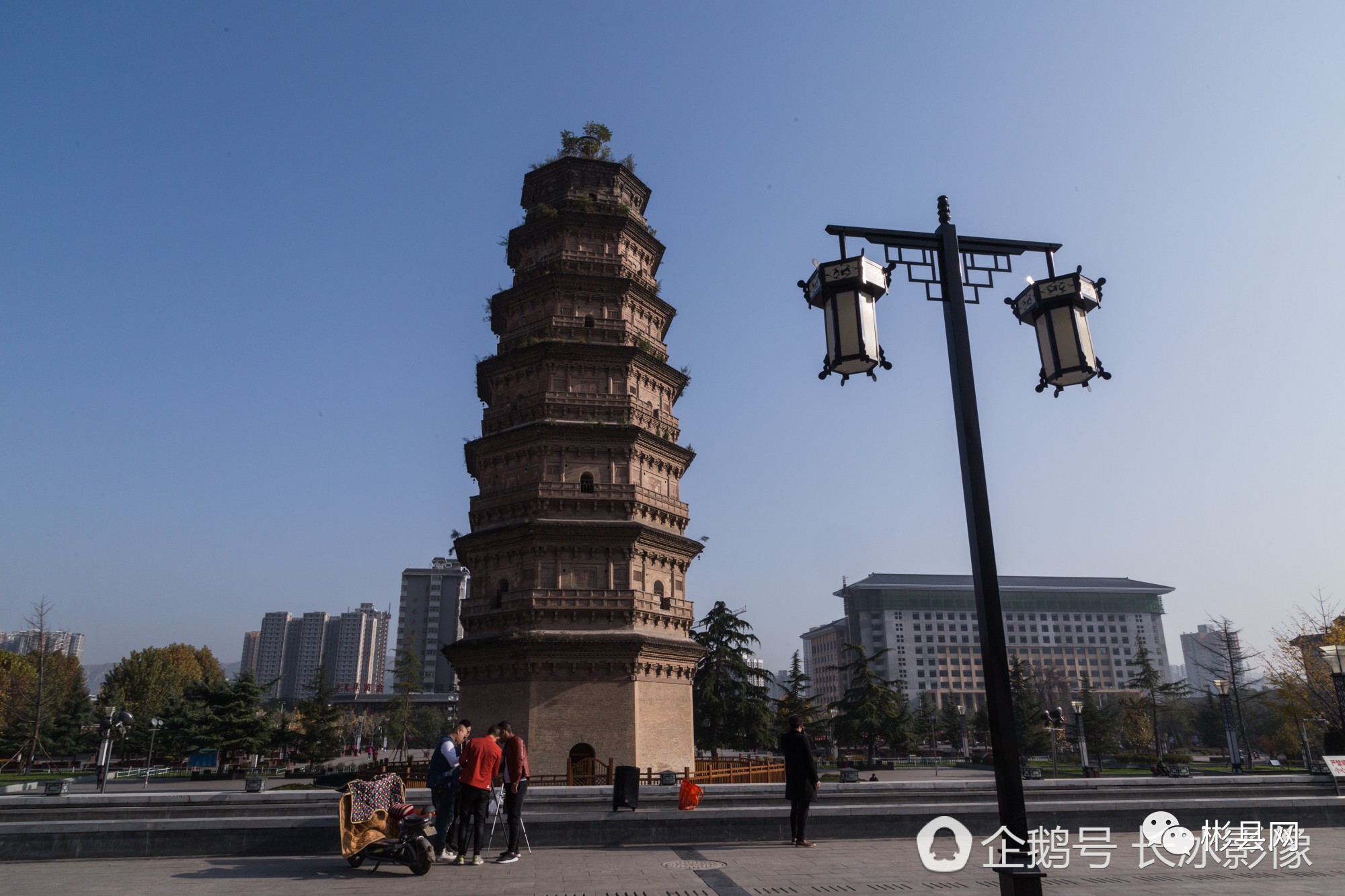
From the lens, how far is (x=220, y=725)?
5169 centimetres

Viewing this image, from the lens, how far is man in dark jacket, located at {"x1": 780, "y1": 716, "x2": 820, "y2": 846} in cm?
1095

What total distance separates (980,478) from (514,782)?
7.70m

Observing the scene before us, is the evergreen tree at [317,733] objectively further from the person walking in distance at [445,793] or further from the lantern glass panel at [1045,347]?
the lantern glass panel at [1045,347]

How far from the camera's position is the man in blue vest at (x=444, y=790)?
10469mm

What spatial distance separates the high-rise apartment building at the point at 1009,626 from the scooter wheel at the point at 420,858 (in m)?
145

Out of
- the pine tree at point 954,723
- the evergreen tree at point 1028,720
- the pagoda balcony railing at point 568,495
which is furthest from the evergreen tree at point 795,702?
the pagoda balcony railing at point 568,495

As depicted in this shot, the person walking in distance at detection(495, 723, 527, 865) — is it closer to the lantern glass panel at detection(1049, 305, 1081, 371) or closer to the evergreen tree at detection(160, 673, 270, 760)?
the lantern glass panel at detection(1049, 305, 1081, 371)

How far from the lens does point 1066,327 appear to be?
25.2 ft

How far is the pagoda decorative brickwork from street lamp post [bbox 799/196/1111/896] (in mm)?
22696

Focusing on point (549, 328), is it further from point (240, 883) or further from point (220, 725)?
point (220, 725)

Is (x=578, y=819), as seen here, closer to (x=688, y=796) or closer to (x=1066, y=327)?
(x=688, y=796)

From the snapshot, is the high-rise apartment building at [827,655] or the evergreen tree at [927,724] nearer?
the evergreen tree at [927,724]

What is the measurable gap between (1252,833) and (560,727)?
2050 centimetres

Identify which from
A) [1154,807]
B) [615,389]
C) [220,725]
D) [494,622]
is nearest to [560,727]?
[494,622]
